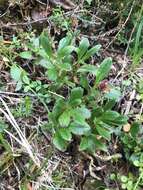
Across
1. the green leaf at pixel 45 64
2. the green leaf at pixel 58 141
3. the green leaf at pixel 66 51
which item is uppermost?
the green leaf at pixel 66 51

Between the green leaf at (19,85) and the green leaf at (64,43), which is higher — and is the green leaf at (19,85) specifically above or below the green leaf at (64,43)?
below

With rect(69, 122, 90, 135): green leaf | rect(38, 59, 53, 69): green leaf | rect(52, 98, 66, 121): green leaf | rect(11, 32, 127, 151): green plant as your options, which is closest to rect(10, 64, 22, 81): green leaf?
rect(11, 32, 127, 151): green plant

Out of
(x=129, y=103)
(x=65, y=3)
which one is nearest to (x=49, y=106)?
(x=129, y=103)

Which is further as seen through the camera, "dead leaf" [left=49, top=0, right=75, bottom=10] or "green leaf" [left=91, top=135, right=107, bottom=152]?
"dead leaf" [left=49, top=0, right=75, bottom=10]

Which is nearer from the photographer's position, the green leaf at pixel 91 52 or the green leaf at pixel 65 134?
the green leaf at pixel 65 134

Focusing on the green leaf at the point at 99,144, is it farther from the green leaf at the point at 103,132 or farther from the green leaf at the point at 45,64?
the green leaf at the point at 45,64

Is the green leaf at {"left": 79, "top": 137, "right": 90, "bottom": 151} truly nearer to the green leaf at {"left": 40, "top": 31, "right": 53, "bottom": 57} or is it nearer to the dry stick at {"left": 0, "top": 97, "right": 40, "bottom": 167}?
the dry stick at {"left": 0, "top": 97, "right": 40, "bottom": 167}

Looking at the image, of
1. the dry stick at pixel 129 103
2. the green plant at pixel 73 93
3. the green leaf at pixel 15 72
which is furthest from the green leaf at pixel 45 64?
the dry stick at pixel 129 103
